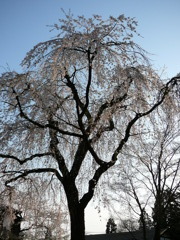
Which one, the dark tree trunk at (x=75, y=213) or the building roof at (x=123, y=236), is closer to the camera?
the dark tree trunk at (x=75, y=213)

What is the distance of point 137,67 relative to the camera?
6637 mm

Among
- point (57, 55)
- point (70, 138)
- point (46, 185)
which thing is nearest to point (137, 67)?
point (57, 55)

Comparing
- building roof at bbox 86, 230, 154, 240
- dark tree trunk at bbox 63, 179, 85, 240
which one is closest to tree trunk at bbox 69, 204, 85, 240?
dark tree trunk at bbox 63, 179, 85, 240

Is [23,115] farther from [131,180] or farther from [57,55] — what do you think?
[131,180]

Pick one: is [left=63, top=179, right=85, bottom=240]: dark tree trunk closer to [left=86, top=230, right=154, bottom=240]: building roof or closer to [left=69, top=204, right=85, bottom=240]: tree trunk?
[left=69, top=204, right=85, bottom=240]: tree trunk

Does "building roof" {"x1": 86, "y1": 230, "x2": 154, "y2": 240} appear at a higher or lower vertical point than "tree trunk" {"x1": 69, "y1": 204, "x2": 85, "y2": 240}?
lower

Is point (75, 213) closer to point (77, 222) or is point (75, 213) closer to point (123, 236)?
point (77, 222)

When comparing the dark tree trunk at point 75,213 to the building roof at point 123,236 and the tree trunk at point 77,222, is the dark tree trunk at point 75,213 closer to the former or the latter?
→ the tree trunk at point 77,222

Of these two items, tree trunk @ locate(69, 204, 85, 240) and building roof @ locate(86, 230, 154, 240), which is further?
building roof @ locate(86, 230, 154, 240)

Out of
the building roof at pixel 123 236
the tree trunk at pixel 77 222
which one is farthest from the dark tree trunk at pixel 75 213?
the building roof at pixel 123 236

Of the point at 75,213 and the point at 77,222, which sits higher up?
the point at 75,213

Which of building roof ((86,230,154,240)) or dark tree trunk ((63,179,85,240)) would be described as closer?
dark tree trunk ((63,179,85,240))

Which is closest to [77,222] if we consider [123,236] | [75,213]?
[75,213]

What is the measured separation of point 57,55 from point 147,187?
1257cm
